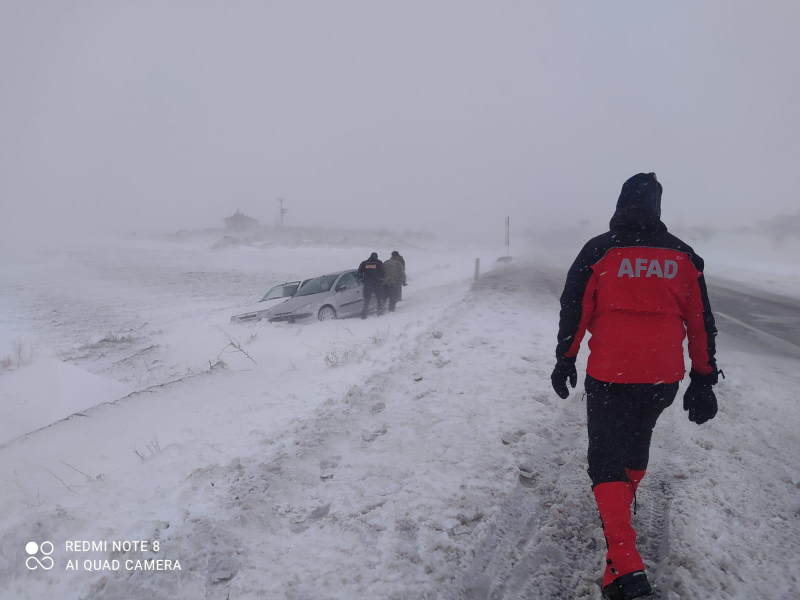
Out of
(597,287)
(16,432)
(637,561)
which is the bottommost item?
(16,432)

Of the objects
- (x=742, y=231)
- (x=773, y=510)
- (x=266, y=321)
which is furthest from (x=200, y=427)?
(x=742, y=231)

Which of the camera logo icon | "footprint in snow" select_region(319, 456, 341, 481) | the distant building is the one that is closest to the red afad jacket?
"footprint in snow" select_region(319, 456, 341, 481)

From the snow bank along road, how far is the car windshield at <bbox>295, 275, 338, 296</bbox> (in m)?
5.64

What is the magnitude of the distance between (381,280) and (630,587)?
9618mm

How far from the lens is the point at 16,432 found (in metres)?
4.71

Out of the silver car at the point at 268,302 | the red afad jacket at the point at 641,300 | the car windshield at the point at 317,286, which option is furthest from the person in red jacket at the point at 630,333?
the silver car at the point at 268,302

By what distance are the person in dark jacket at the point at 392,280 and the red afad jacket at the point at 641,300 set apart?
364 inches

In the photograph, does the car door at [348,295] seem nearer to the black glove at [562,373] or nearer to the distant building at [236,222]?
the black glove at [562,373]

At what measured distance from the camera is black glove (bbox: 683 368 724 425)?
2281 mm

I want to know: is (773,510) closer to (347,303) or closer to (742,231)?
(347,303)

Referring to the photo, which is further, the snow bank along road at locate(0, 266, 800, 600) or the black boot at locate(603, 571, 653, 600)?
the snow bank along road at locate(0, 266, 800, 600)

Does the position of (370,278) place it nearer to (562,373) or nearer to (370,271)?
(370,271)

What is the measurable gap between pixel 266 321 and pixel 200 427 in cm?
604

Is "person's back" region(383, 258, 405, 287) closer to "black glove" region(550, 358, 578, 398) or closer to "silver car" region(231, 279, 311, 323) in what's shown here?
"silver car" region(231, 279, 311, 323)
